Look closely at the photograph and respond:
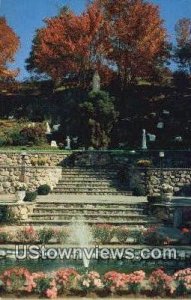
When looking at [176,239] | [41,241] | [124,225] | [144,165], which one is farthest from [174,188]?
[41,241]

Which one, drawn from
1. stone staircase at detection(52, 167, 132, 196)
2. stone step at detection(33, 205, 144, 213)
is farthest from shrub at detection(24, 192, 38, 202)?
stone staircase at detection(52, 167, 132, 196)

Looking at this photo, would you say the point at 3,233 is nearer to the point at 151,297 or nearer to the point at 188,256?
the point at 188,256

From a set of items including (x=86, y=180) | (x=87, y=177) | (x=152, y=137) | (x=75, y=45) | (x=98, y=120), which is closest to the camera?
(x=86, y=180)

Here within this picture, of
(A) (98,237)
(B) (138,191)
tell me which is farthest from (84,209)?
(B) (138,191)

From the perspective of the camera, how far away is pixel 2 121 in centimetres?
4153

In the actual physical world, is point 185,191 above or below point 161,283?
above

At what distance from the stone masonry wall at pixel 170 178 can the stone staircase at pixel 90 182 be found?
5.21ft

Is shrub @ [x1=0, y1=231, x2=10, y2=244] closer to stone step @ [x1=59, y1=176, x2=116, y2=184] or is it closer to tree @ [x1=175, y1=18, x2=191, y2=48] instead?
stone step @ [x1=59, y1=176, x2=116, y2=184]

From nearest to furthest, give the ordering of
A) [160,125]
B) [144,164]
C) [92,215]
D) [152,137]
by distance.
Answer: [92,215]
[144,164]
[152,137]
[160,125]

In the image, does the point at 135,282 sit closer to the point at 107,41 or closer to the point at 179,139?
the point at 179,139

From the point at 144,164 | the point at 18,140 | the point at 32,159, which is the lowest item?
the point at 144,164

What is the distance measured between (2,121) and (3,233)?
2463 cm

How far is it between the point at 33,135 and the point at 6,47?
40.6 feet

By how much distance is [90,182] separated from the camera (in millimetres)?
29188
